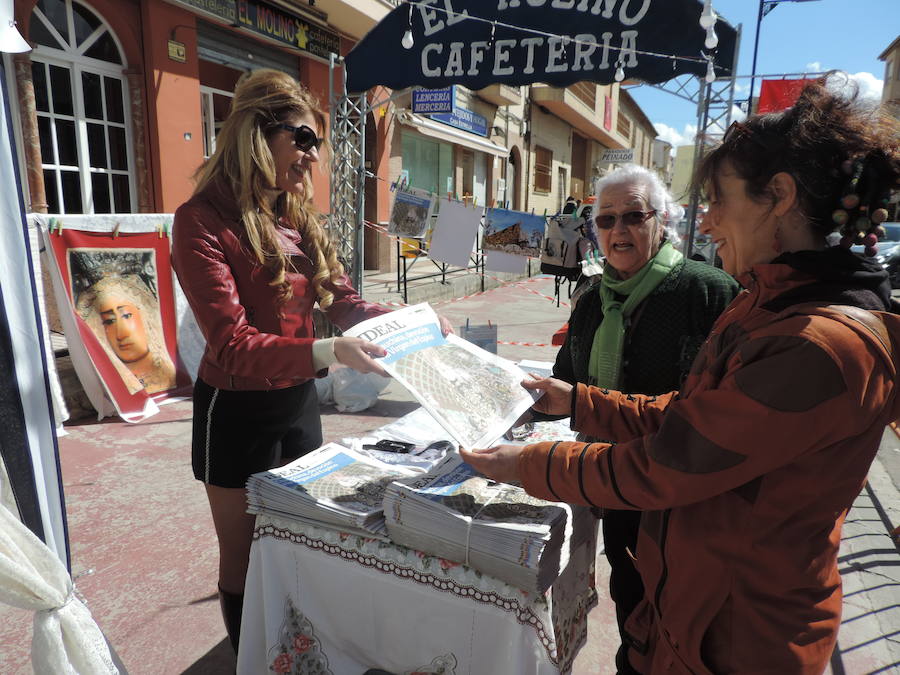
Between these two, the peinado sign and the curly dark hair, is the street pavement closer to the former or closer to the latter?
the curly dark hair

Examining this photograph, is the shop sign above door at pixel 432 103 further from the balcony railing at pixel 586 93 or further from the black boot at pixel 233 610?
the balcony railing at pixel 586 93

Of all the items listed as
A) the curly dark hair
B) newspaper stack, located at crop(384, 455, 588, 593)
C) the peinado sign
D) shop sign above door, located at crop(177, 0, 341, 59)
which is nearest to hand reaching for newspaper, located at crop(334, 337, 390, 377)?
newspaper stack, located at crop(384, 455, 588, 593)

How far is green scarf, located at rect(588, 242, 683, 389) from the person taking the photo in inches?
80.4

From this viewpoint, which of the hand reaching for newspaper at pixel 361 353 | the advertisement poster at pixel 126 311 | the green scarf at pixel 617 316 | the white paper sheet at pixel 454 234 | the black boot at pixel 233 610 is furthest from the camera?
the white paper sheet at pixel 454 234

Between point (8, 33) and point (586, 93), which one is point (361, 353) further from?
point (586, 93)

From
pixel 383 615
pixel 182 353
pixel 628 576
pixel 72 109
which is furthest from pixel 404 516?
pixel 72 109

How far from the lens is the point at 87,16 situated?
6684 mm

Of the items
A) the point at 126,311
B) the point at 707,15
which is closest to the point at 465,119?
the point at 707,15

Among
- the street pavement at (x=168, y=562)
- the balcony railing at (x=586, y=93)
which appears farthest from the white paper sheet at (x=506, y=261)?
the balcony railing at (x=586, y=93)

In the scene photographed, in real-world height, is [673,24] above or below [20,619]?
above

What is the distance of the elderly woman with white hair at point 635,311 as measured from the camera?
1.98 m

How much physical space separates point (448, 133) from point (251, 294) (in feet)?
47.4

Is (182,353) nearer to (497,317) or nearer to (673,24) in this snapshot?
(673,24)

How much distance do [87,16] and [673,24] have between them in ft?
20.8
